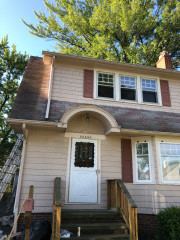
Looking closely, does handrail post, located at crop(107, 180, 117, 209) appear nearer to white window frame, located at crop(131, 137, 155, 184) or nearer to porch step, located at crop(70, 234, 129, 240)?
white window frame, located at crop(131, 137, 155, 184)

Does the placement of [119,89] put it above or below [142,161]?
above

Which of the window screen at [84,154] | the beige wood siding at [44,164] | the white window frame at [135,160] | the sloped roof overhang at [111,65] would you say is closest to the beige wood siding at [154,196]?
the white window frame at [135,160]

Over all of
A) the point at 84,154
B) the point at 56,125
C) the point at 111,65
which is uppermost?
the point at 111,65

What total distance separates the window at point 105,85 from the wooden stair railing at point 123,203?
3365 millimetres

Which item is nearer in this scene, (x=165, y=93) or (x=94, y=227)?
(x=94, y=227)

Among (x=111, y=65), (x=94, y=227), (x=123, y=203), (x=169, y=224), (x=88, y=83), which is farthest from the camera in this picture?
(x=111, y=65)

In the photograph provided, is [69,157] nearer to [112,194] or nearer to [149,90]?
[112,194]

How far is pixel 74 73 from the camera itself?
758cm

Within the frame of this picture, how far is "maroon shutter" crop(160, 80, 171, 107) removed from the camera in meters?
7.98

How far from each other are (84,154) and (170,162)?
3108 millimetres

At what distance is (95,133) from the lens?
692 cm

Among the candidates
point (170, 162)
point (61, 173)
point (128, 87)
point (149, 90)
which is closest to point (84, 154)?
point (61, 173)

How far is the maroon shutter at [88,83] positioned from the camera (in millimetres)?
7370

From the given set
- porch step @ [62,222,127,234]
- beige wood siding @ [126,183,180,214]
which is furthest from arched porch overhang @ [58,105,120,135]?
porch step @ [62,222,127,234]
